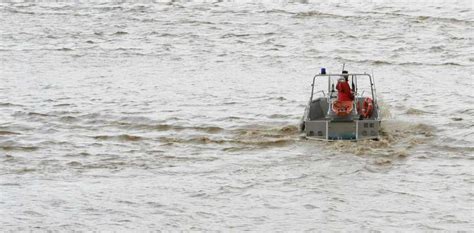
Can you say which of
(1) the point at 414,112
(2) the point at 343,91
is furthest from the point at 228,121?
(1) the point at 414,112

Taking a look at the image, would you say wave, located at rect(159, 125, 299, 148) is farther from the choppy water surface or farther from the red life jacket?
the red life jacket

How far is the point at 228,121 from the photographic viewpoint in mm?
23578

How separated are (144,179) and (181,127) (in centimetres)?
444

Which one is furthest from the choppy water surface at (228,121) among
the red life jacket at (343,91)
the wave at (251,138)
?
the red life jacket at (343,91)

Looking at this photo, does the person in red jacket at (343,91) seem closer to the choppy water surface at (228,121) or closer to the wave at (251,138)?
the choppy water surface at (228,121)

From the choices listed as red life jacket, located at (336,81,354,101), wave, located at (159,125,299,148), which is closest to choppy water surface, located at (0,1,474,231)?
wave, located at (159,125,299,148)

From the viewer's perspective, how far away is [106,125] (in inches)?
919

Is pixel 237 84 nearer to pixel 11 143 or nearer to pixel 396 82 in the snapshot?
pixel 396 82

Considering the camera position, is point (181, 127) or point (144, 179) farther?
point (181, 127)

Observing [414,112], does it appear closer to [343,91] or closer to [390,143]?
[390,143]

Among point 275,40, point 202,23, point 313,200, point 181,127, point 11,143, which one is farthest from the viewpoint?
point 202,23

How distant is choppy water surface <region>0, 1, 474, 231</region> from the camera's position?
16.8 m

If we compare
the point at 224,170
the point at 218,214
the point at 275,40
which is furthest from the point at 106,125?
the point at 275,40

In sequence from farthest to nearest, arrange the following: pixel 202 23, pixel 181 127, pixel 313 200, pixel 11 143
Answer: pixel 202 23
pixel 181 127
pixel 11 143
pixel 313 200
